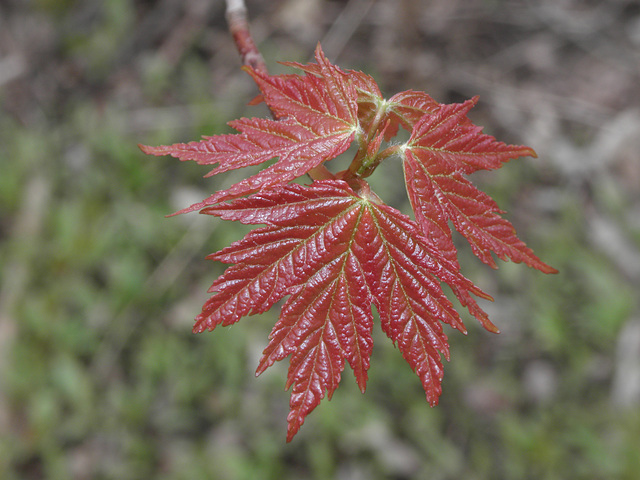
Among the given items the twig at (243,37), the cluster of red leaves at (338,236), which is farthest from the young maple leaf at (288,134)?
the twig at (243,37)

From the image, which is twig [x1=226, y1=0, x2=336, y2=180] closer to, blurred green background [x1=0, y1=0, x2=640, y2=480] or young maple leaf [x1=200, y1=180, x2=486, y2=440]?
young maple leaf [x1=200, y1=180, x2=486, y2=440]

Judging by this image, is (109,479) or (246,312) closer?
(246,312)

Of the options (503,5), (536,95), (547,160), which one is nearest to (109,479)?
(547,160)

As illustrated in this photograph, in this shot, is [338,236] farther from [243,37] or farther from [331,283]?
[243,37]

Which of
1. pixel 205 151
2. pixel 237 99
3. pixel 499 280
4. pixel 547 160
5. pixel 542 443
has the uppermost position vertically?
pixel 237 99

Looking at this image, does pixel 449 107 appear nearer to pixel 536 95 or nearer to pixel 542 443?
pixel 542 443

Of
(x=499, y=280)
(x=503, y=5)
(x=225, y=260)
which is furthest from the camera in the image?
(x=503, y=5)

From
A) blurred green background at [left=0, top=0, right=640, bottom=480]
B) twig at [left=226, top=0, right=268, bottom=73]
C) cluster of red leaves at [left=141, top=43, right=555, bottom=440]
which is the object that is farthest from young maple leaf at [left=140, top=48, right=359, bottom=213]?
blurred green background at [left=0, top=0, right=640, bottom=480]
